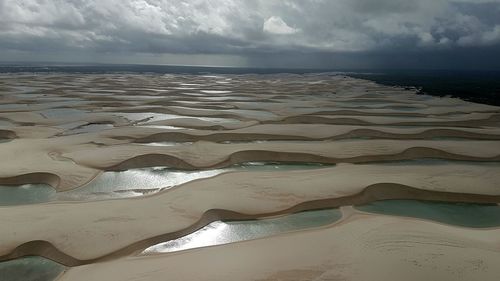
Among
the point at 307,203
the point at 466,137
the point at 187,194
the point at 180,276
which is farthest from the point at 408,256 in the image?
the point at 466,137

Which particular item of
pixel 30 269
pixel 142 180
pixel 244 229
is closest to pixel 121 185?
pixel 142 180

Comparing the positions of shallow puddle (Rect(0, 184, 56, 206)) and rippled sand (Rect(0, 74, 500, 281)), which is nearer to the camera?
rippled sand (Rect(0, 74, 500, 281))

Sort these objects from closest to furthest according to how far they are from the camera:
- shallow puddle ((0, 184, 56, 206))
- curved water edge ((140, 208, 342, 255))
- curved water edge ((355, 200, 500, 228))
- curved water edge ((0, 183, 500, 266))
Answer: curved water edge ((0, 183, 500, 266)), curved water edge ((140, 208, 342, 255)), curved water edge ((355, 200, 500, 228)), shallow puddle ((0, 184, 56, 206))

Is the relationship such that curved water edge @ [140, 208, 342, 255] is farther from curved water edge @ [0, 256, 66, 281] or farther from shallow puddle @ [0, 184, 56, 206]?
shallow puddle @ [0, 184, 56, 206]

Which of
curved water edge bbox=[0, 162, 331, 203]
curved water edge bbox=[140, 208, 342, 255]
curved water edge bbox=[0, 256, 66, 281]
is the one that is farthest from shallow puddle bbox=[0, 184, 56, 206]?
curved water edge bbox=[140, 208, 342, 255]

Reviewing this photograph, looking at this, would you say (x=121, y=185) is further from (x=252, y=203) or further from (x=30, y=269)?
(x=30, y=269)

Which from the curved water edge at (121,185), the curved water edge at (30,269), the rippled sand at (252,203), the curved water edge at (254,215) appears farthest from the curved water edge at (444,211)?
the curved water edge at (30,269)

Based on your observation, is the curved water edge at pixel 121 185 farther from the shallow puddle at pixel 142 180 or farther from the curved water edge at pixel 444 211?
the curved water edge at pixel 444 211
